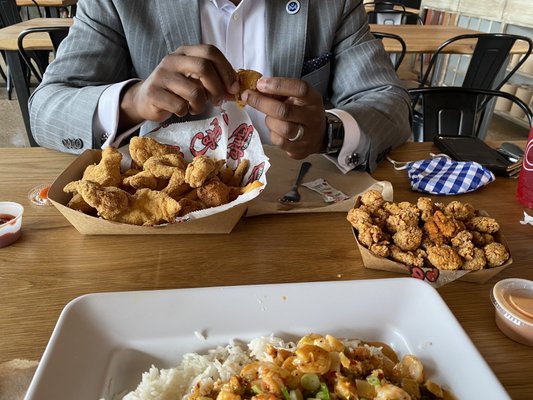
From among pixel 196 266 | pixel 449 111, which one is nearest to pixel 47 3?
pixel 449 111

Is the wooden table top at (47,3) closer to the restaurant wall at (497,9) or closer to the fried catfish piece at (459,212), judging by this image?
the restaurant wall at (497,9)

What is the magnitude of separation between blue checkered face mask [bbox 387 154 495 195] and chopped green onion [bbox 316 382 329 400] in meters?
0.65

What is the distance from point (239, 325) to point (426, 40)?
10.8 ft

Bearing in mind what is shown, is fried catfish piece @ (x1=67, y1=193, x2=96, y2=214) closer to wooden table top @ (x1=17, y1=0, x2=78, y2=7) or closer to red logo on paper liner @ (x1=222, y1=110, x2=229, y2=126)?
red logo on paper liner @ (x1=222, y1=110, x2=229, y2=126)

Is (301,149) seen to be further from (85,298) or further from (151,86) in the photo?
(85,298)

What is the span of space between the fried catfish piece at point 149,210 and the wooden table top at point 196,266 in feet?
0.21

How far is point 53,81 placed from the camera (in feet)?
4.42

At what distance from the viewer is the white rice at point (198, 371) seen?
2.04 feet

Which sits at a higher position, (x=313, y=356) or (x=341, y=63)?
(x=341, y=63)

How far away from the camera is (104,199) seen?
83 centimetres

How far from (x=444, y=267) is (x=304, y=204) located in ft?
1.21

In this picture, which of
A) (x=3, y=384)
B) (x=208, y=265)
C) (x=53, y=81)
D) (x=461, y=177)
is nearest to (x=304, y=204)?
(x=208, y=265)

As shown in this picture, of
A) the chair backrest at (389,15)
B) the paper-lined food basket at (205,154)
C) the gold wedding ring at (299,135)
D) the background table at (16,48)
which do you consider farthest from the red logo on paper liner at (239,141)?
the chair backrest at (389,15)

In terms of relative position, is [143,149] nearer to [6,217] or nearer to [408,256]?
[6,217]
